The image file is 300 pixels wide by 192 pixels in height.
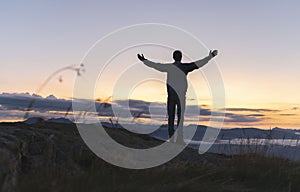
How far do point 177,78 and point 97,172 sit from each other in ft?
14.7

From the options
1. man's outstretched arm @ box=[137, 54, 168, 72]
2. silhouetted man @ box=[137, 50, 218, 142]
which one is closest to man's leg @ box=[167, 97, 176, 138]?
silhouetted man @ box=[137, 50, 218, 142]

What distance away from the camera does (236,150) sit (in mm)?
9836

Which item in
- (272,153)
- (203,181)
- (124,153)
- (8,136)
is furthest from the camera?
(272,153)

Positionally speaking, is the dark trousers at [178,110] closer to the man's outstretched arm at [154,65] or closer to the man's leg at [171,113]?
the man's leg at [171,113]

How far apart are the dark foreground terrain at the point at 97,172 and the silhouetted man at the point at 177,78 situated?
2313 millimetres

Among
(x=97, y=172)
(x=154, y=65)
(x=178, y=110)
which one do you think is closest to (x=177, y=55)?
(x=154, y=65)

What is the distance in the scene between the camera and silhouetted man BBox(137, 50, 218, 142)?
10.7 metres

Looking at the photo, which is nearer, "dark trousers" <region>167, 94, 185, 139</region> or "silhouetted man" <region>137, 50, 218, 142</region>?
"silhouetted man" <region>137, 50, 218, 142</region>

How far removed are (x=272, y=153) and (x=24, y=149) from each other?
479cm

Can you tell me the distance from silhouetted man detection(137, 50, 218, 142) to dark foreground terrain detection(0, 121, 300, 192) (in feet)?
7.59

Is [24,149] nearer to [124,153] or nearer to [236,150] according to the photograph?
[124,153]

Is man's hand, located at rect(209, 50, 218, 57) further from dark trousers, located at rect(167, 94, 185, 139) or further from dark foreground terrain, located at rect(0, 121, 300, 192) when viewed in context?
dark foreground terrain, located at rect(0, 121, 300, 192)

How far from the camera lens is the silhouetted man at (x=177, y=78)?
10742 mm

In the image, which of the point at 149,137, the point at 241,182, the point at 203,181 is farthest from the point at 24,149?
the point at 149,137
